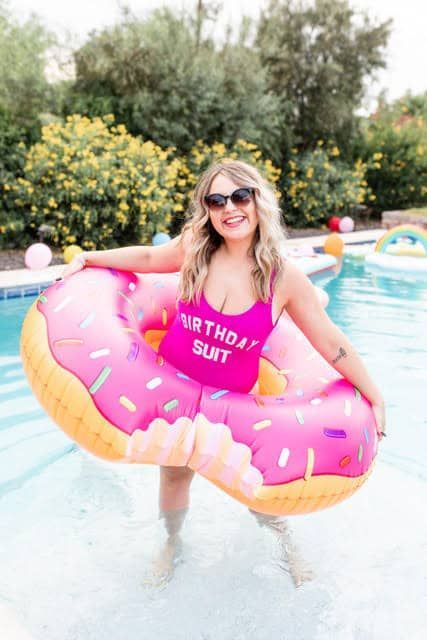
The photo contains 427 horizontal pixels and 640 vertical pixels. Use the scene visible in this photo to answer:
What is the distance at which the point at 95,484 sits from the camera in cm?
330

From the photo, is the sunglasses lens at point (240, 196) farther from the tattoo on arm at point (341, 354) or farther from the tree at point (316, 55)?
the tree at point (316, 55)

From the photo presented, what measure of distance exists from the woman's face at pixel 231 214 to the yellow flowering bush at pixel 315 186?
1136 centimetres

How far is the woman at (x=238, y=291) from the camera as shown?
213cm

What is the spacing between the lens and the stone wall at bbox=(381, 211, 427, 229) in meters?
13.2

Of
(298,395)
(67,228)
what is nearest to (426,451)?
(298,395)

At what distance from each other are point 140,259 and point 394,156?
14.1 metres

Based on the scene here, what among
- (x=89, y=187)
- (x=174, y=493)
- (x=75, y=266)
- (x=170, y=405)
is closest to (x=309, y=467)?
(x=170, y=405)

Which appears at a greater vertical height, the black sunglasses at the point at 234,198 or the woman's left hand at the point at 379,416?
the black sunglasses at the point at 234,198

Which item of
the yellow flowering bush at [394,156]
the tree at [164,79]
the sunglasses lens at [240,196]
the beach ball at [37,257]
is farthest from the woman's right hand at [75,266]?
the yellow flowering bush at [394,156]

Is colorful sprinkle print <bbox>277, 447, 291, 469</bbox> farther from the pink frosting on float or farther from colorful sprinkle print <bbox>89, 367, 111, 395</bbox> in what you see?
colorful sprinkle print <bbox>89, 367, 111, 395</bbox>

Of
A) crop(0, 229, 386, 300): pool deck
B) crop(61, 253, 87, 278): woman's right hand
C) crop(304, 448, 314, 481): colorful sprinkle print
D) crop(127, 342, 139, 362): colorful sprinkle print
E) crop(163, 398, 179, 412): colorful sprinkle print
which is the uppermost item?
crop(61, 253, 87, 278): woman's right hand

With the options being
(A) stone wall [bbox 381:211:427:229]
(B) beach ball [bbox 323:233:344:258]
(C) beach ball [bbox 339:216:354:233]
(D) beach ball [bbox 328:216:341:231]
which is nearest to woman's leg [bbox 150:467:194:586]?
(B) beach ball [bbox 323:233:344:258]

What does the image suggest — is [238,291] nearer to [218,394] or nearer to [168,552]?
[218,394]

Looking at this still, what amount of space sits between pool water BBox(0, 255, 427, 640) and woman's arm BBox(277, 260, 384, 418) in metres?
0.84
